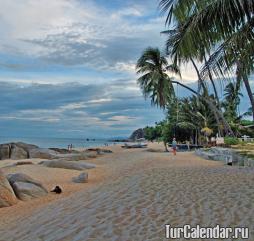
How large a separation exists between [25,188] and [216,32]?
22.9ft

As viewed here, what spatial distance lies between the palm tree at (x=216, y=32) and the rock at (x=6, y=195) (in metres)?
6.00

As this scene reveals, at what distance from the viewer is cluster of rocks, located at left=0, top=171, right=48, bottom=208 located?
975cm

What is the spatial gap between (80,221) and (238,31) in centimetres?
640

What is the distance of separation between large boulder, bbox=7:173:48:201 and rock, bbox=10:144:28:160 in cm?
1829

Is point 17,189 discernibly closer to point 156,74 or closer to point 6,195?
point 6,195

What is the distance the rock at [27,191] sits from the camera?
1045 centimetres

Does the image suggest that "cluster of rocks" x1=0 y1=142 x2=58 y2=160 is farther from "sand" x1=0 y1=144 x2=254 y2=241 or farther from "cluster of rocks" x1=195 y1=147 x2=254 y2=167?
"sand" x1=0 y1=144 x2=254 y2=241

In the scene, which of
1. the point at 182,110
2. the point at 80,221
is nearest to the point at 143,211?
the point at 80,221

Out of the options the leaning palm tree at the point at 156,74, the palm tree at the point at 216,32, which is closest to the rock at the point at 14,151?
the leaning palm tree at the point at 156,74

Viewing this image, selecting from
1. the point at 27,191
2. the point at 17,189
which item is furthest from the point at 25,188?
the point at 17,189

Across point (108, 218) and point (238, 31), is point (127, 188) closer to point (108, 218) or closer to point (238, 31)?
point (108, 218)

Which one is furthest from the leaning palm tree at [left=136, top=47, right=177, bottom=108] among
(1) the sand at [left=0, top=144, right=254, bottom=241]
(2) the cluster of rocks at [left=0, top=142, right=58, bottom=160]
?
(1) the sand at [left=0, top=144, right=254, bottom=241]

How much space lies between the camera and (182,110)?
47.1 metres

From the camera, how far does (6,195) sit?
384 inches
